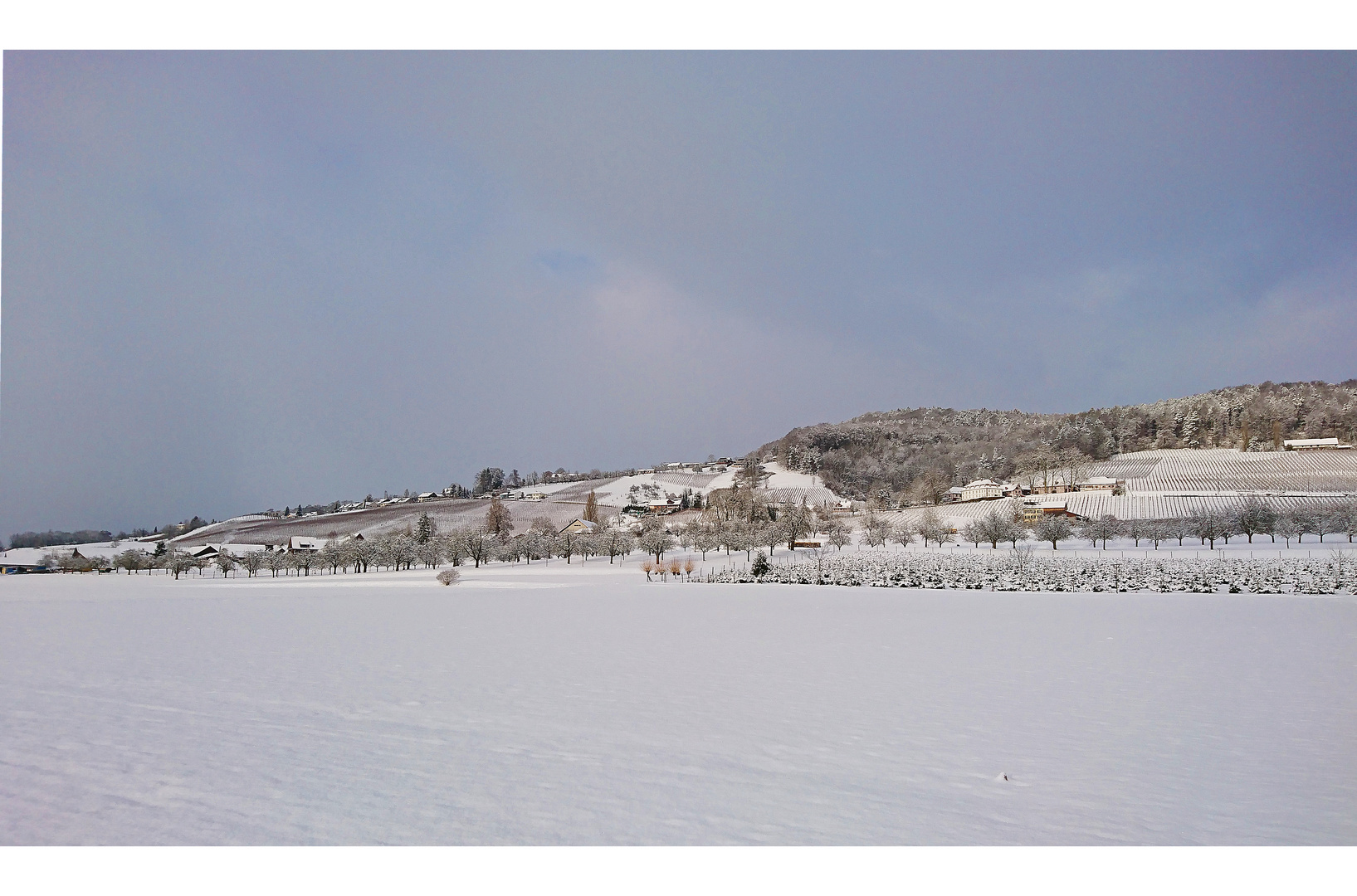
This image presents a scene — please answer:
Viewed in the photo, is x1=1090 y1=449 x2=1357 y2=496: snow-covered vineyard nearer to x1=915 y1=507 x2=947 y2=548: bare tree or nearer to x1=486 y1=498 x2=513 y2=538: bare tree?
x1=915 y1=507 x2=947 y2=548: bare tree

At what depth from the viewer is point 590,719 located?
8.36 m

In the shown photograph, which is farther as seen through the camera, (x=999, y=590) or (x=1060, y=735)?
(x=999, y=590)

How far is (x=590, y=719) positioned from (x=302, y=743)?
3.14 meters

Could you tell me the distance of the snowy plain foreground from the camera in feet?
17.5

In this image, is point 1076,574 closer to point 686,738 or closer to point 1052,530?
point 1052,530

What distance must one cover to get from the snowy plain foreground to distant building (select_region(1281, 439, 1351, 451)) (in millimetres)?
68873

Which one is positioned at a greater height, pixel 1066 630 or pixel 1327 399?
pixel 1327 399

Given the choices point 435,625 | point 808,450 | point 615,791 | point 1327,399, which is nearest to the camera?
point 615,791

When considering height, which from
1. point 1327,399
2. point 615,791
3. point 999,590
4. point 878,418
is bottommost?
point 999,590

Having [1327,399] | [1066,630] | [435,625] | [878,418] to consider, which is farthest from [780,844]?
[878,418]

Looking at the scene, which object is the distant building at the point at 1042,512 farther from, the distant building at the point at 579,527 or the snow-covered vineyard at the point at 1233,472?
the distant building at the point at 579,527

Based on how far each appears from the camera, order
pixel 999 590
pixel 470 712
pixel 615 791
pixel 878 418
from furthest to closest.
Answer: pixel 878 418, pixel 999 590, pixel 470 712, pixel 615 791

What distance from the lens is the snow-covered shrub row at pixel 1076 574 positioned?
1080 inches

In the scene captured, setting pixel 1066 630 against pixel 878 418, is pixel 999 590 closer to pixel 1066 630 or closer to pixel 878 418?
pixel 1066 630
